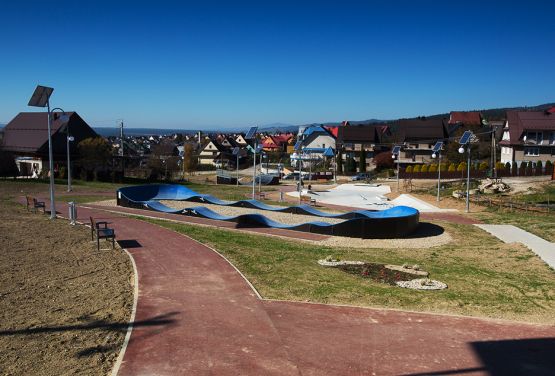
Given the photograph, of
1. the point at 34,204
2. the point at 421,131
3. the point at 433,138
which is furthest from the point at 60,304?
the point at 421,131

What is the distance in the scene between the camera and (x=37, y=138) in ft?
152

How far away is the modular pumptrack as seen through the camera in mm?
21094

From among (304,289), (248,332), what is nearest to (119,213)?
(304,289)

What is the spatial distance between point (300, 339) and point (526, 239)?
596 inches

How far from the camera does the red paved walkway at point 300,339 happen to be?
7762 millimetres

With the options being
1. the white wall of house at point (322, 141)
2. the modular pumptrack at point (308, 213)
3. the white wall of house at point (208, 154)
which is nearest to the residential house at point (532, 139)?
the modular pumptrack at point (308, 213)

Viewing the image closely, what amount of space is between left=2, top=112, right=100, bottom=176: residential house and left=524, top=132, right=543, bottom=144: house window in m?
46.3

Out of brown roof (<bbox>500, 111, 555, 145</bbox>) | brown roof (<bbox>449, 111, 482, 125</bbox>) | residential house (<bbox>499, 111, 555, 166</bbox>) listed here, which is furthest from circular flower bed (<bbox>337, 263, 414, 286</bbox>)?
brown roof (<bbox>449, 111, 482, 125</bbox>)

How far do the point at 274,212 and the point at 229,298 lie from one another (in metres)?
16.6

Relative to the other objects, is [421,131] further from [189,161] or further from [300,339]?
[300,339]

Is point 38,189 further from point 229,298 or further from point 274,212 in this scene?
point 229,298

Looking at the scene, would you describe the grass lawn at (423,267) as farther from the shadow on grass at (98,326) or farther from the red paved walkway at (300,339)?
the shadow on grass at (98,326)

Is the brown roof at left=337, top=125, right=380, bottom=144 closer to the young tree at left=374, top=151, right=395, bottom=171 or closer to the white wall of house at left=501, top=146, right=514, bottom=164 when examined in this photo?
the young tree at left=374, top=151, right=395, bottom=171

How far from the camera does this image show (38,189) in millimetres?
31703
